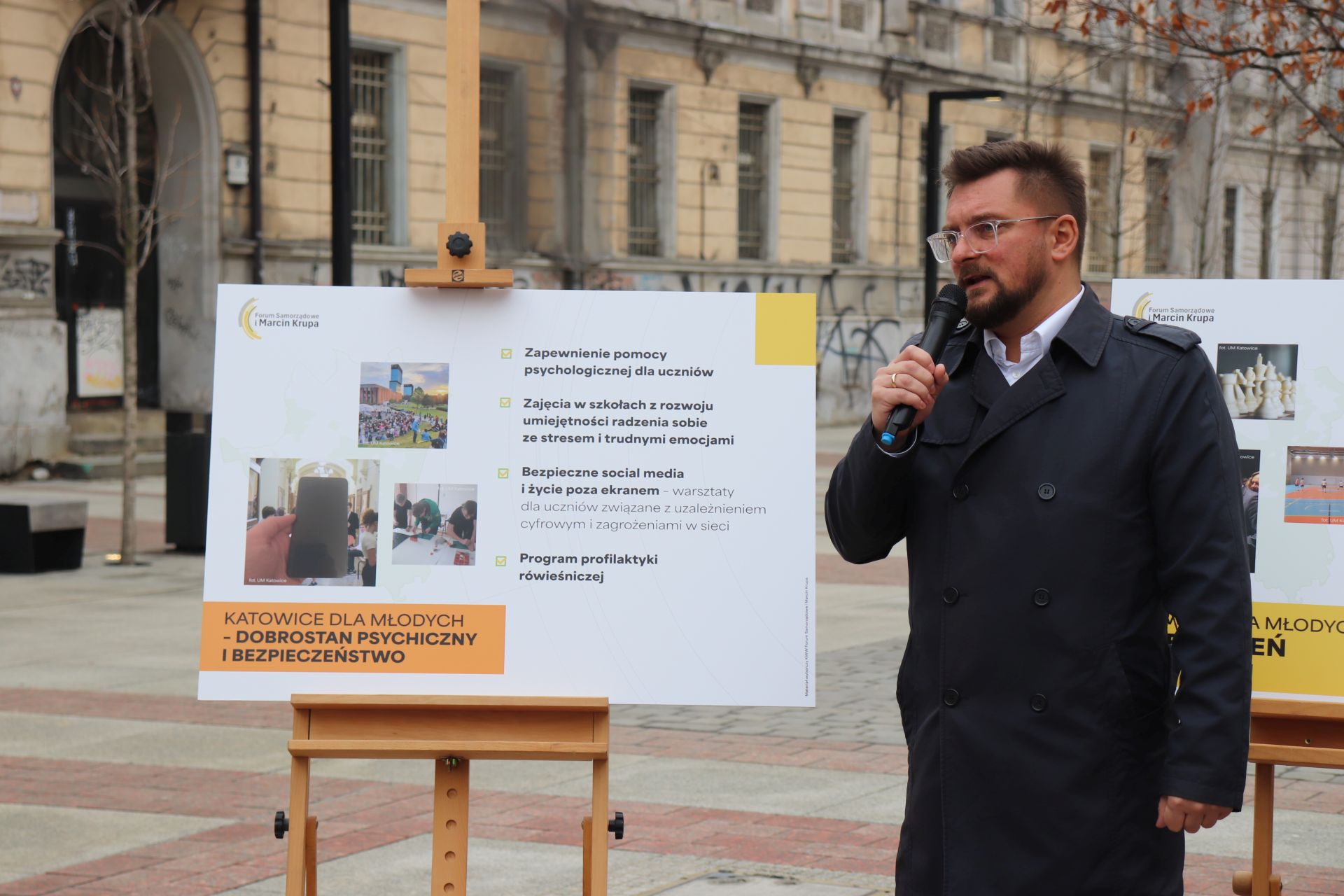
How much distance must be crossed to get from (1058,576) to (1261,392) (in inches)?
71.6

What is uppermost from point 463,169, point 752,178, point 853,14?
point 853,14

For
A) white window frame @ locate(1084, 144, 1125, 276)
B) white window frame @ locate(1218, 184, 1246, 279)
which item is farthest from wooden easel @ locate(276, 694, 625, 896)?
white window frame @ locate(1218, 184, 1246, 279)

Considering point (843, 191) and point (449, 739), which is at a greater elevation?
point (843, 191)

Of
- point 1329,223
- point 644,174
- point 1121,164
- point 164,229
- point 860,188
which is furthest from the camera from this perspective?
point 1329,223

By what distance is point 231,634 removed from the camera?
4.38 m

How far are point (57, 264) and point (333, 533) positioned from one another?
20.1m

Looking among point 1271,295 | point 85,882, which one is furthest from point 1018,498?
point 85,882

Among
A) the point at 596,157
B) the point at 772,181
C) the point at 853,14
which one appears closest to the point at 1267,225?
the point at 853,14

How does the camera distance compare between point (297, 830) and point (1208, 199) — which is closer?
point (297, 830)

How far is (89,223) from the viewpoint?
24000 mm

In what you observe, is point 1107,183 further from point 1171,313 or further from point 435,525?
point 435,525

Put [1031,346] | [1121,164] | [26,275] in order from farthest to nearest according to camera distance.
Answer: [1121,164] < [26,275] < [1031,346]

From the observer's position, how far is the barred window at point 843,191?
3384cm

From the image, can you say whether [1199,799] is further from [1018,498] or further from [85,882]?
[85,882]
